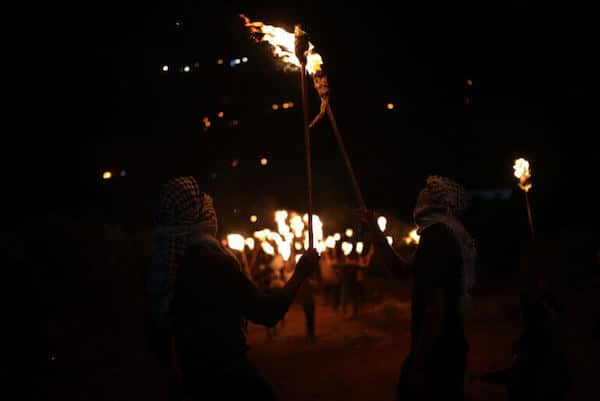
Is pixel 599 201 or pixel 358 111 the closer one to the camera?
pixel 599 201

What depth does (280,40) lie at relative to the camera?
4344 millimetres

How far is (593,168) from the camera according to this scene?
24125mm

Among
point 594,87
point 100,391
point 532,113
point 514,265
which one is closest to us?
point 100,391


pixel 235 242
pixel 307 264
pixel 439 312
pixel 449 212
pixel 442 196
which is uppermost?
pixel 442 196

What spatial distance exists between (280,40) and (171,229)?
207cm

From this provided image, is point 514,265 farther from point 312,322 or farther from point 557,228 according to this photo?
point 312,322

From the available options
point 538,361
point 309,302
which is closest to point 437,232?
point 538,361

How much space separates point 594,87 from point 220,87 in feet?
52.6

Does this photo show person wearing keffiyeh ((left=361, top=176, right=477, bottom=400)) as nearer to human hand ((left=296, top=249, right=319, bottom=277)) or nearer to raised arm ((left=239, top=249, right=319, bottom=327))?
human hand ((left=296, top=249, right=319, bottom=277))

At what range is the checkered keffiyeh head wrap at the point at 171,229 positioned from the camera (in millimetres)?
2832

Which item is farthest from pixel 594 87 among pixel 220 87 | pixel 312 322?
pixel 312 322

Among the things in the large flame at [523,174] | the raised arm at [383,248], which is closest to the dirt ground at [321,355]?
the large flame at [523,174]

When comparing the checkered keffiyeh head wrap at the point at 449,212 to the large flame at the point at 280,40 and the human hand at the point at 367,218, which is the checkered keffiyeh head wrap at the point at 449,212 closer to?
the human hand at the point at 367,218

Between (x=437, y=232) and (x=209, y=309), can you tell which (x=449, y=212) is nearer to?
(x=437, y=232)
